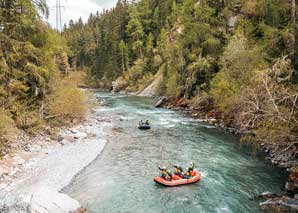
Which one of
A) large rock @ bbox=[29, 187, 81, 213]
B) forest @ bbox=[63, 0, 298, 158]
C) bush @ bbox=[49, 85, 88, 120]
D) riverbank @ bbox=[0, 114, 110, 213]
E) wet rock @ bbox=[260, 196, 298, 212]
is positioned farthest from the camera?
bush @ bbox=[49, 85, 88, 120]

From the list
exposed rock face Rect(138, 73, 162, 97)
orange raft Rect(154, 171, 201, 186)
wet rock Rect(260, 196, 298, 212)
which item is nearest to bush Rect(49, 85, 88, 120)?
orange raft Rect(154, 171, 201, 186)

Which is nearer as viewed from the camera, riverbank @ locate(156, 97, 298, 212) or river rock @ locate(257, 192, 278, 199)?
riverbank @ locate(156, 97, 298, 212)

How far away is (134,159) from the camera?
18312 millimetres

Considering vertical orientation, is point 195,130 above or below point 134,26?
below

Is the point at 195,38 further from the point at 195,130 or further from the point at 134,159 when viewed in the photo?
the point at 134,159

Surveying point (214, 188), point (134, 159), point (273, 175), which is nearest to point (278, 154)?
point (273, 175)

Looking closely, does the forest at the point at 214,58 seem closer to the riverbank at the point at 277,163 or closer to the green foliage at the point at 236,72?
the green foliage at the point at 236,72

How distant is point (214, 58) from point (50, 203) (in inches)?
1190

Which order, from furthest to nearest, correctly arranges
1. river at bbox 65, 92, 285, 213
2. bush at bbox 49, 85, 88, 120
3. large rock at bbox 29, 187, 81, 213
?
bush at bbox 49, 85, 88, 120 < river at bbox 65, 92, 285, 213 < large rock at bbox 29, 187, 81, 213

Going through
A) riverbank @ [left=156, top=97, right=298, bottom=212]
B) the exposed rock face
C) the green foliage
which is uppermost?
the green foliage

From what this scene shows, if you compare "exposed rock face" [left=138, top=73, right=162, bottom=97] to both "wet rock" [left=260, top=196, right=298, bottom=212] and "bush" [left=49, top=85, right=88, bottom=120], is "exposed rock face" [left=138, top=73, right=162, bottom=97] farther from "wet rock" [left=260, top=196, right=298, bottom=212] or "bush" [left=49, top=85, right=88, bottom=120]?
"wet rock" [left=260, top=196, right=298, bottom=212]

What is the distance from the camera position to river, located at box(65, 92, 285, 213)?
12195 millimetres

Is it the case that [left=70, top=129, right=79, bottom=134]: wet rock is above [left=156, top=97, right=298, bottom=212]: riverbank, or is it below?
below

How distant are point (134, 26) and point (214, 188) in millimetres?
67236
